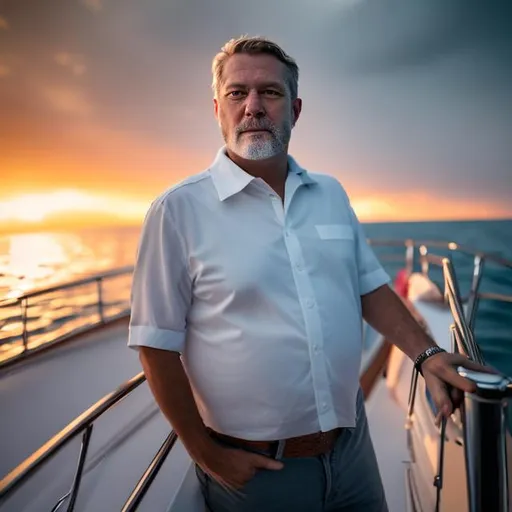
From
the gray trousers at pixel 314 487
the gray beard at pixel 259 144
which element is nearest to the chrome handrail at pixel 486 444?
the gray trousers at pixel 314 487

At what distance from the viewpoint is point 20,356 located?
2314mm

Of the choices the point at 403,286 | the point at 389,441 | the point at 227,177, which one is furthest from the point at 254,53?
the point at 403,286

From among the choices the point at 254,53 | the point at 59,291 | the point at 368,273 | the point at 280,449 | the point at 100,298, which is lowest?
the point at 280,449

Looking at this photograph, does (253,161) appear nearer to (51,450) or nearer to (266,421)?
(266,421)

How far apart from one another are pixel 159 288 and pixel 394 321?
58 centimetres

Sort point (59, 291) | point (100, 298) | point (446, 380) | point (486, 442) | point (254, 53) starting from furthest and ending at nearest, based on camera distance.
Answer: point (100, 298)
point (59, 291)
point (254, 53)
point (446, 380)
point (486, 442)

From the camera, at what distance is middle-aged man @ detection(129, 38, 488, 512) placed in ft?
2.41

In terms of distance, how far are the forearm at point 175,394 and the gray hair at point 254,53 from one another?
65 centimetres

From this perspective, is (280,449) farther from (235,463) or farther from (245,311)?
(245,311)

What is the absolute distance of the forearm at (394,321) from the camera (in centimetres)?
86

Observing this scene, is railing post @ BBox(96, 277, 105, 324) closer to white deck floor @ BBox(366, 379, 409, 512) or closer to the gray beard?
white deck floor @ BBox(366, 379, 409, 512)

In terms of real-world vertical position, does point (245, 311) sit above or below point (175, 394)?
above

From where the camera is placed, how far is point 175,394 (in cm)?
71

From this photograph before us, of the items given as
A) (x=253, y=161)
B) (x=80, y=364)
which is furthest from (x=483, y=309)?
(x=253, y=161)
